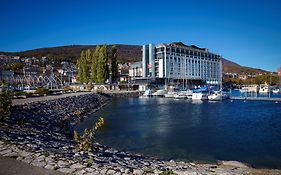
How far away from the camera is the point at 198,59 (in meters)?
164

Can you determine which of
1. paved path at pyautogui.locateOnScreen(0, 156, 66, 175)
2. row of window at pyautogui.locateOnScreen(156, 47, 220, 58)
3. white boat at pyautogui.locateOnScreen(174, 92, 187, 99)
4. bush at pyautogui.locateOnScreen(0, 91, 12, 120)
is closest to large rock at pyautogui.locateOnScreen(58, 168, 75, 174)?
paved path at pyautogui.locateOnScreen(0, 156, 66, 175)

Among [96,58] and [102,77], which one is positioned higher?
[96,58]

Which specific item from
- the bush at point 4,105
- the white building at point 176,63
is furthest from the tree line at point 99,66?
the bush at point 4,105

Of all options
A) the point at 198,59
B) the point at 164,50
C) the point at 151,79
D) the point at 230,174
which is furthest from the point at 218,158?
the point at 198,59

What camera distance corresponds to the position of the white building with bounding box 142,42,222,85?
468ft

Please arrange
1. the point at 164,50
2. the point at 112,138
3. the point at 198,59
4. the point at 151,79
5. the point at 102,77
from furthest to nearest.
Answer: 1. the point at 198,59
2. the point at 164,50
3. the point at 151,79
4. the point at 102,77
5. the point at 112,138

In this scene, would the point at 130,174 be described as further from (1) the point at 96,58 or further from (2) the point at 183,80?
(2) the point at 183,80

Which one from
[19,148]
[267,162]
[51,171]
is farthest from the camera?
[267,162]

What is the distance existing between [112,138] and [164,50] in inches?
4900

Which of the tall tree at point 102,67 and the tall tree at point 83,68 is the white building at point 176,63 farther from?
the tall tree at point 102,67

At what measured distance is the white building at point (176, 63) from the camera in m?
142

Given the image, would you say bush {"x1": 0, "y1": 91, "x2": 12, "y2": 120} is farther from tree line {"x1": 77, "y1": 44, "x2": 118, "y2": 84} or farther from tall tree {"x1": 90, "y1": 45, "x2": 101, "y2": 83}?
tall tree {"x1": 90, "y1": 45, "x2": 101, "y2": 83}

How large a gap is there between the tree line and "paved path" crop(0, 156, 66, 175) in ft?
263

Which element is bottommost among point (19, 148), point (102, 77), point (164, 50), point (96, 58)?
point (19, 148)
